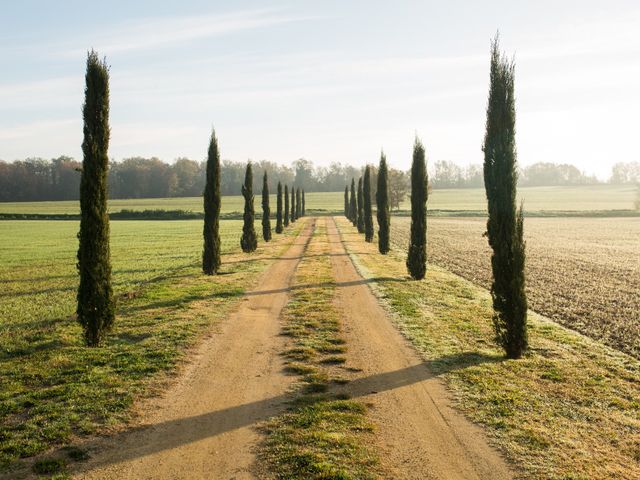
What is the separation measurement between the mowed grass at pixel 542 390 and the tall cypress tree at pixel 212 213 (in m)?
10.4

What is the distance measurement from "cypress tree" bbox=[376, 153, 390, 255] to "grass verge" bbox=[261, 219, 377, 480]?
19.4 metres

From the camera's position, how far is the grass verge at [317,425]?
601 centimetres

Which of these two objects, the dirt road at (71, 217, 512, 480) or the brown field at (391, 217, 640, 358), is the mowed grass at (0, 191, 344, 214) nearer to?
the brown field at (391, 217, 640, 358)

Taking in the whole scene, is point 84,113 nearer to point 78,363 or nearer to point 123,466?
point 78,363

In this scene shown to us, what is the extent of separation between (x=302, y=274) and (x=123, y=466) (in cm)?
1664

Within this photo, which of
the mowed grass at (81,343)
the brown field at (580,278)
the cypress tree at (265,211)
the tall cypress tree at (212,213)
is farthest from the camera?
the cypress tree at (265,211)

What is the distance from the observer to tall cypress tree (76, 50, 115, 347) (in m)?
11.5

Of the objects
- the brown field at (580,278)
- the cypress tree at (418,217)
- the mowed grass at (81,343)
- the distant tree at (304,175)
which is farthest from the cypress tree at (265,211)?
the distant tree at (304,175)

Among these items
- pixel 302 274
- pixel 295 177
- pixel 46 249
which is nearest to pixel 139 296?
pixel 302 274

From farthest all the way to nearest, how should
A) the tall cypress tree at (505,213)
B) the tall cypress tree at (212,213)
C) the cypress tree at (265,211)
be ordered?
the cypress tree at (265,211) < the tall cypress tree at (212,213) < the tall cypress tree at (505,213)

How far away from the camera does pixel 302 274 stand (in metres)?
22.7

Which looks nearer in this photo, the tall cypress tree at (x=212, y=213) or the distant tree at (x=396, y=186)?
the tall cypress tree at (x=212, y=213)

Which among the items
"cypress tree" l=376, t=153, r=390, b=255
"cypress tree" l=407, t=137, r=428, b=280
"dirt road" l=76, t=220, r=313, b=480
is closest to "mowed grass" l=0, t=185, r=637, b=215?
"cypress tree" l=376, t=153, r=390, b=255

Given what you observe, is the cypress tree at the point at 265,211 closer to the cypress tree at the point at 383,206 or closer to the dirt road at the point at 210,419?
the cypress tree at the point at 383,206
